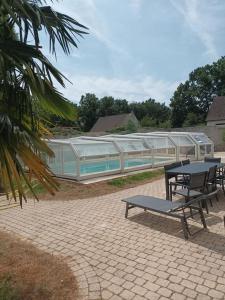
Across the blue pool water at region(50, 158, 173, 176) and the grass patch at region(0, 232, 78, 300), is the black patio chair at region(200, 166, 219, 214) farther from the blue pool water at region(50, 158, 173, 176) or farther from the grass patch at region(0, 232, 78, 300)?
the blue pool water at region(50, 158, 173, 176)

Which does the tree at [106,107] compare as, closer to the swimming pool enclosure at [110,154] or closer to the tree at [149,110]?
the tree at [149,110]

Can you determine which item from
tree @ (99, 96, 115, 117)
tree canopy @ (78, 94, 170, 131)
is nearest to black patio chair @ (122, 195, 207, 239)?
tree canopy @ (78, 94, 170, 131)

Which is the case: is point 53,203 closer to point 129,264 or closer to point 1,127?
point 129,264

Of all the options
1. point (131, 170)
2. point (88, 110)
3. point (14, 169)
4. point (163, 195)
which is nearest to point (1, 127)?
point (14, 169)

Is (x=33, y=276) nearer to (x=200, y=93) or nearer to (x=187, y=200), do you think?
(x=187, y=200)

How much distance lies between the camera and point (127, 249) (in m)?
4.87

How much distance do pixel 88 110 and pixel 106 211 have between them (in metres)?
51.6

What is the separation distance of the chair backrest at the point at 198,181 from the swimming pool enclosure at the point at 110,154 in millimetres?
5339

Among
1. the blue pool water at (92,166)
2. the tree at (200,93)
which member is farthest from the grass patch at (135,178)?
the tree at (200,93)

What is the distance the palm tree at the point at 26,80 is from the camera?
9.02 ft

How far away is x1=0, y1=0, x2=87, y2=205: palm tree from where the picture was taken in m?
2.75

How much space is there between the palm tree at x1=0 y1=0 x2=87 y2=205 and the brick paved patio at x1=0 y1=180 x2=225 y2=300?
1725mm

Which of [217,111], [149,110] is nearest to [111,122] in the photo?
[149,110]

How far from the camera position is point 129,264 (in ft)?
14.2
